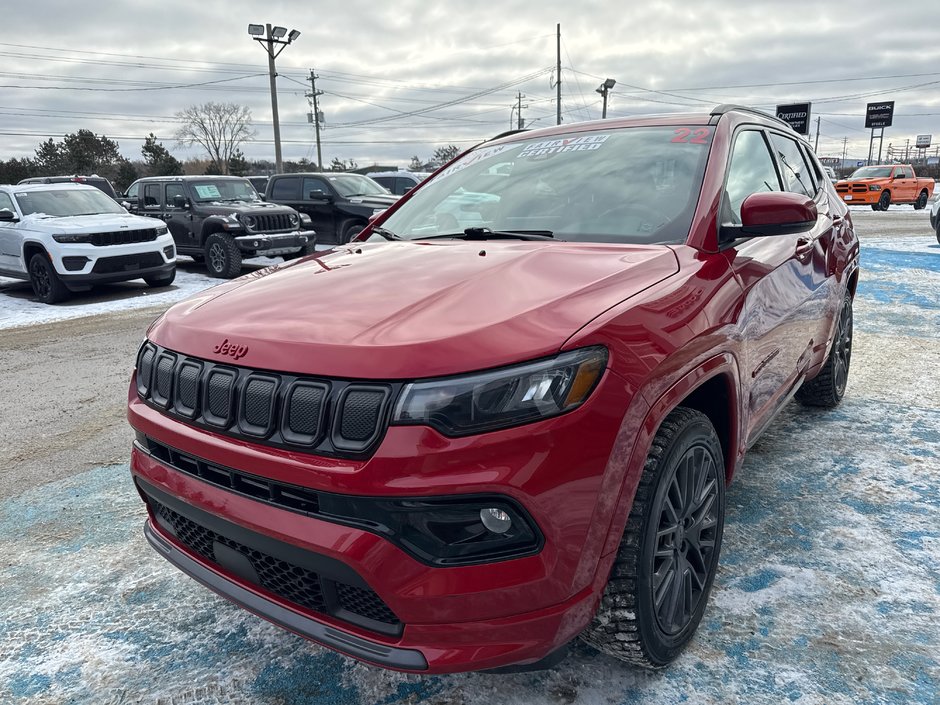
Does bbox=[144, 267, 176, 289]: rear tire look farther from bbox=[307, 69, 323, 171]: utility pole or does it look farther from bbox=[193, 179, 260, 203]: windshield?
bbox=[307, 69, 323, 171]: utility pole

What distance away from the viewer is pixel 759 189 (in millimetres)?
3064

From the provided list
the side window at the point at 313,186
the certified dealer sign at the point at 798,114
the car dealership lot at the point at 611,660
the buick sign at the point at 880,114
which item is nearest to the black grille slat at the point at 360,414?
the car dealership lot at the point at 611,660

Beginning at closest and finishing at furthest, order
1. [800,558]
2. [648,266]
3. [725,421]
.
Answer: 1. [648,266]
2. [725,421]
3. [800,558]

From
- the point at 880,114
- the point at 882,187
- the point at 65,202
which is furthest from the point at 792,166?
the point at 880,114

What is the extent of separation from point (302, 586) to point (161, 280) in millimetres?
Result: 10455

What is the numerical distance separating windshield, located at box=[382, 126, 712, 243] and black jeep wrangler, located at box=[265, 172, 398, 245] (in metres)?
9.77

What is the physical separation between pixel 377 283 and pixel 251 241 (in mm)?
9793

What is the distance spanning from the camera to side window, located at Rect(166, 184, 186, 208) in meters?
12.4

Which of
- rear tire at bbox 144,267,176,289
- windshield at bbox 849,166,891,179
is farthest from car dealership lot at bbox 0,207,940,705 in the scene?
windshield at bbox 849,166,891,179

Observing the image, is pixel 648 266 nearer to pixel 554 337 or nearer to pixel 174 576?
pixel 554 337

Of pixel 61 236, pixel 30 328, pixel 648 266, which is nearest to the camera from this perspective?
pixel 648 266

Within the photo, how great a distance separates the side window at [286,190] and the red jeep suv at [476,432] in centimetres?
1208

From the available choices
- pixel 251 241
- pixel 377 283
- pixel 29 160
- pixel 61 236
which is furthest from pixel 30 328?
pixel 29 160

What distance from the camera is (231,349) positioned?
1847 millimetres
